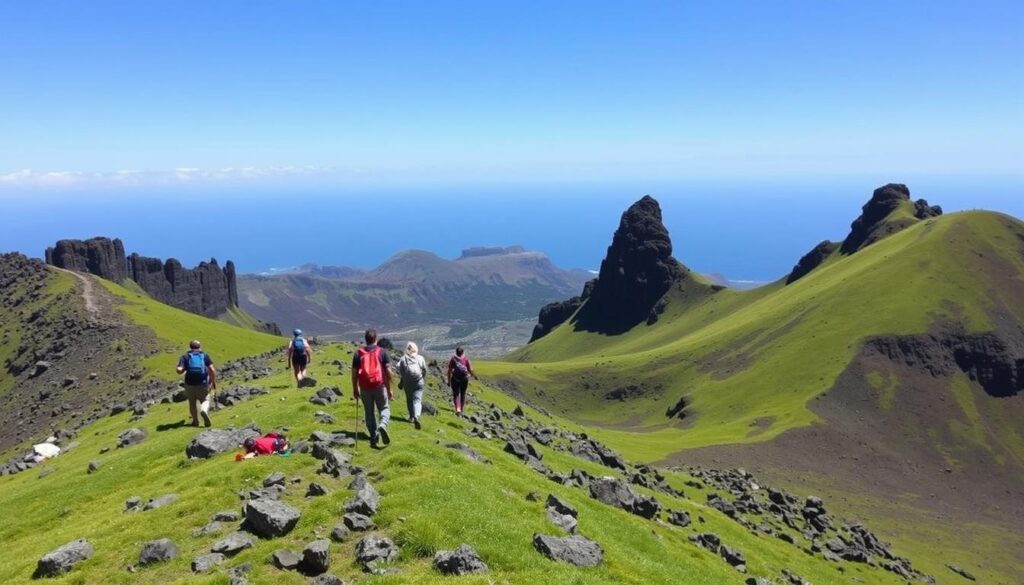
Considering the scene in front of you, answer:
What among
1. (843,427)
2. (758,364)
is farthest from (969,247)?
(843,427)

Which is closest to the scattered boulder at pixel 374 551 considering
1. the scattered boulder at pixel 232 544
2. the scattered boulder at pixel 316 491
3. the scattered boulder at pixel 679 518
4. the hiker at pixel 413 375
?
the scattered boulder at pixel 232 544

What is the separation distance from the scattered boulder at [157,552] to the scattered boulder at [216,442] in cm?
1022

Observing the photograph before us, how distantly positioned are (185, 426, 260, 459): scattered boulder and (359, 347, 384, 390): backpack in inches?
286

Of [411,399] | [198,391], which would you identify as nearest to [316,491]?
[411,399]

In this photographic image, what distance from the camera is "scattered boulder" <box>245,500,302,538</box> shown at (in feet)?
65.7

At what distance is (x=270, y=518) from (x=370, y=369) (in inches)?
352

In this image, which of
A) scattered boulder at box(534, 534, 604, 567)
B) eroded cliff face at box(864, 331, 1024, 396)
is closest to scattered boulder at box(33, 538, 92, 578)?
scattered boulder at box(534, 534, 604, 567)

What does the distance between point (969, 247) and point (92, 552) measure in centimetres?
21736

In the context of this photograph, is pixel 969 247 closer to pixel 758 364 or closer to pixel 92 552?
pixel 758 364

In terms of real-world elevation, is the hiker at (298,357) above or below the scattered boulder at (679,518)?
above

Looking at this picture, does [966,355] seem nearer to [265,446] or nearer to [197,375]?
[197,375]

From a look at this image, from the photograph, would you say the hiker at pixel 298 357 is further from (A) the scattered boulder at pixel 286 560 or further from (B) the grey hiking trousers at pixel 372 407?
(A) the scattered boulder at pixel 286 560

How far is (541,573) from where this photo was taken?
17906 millimetres

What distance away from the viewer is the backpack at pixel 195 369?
36.8 m
